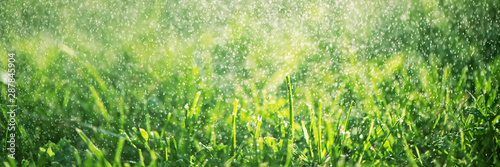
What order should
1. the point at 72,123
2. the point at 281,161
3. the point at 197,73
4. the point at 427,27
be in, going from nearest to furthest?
the point at 281,161 < the point at 72,123 < the point at 197,73 < the point at 427,27

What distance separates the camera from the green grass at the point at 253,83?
75cm

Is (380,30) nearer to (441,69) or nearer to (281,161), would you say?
(441,69)

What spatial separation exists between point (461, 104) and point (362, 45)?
0.45 meters

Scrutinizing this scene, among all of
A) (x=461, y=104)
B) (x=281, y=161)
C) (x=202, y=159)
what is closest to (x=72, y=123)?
(x=202, y=159)

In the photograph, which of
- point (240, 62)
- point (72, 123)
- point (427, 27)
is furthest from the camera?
point (427, 27)

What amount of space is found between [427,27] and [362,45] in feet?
0.87

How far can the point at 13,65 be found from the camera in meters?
1.15

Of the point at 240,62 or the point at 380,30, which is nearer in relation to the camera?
the point at 240,62

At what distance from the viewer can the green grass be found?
753 mm

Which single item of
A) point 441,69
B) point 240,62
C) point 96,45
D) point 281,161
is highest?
point 96,45

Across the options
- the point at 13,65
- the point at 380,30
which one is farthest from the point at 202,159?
the point at 380,30

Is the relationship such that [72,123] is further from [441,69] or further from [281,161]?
[441,69]

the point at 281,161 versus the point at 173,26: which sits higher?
the point at 173,26

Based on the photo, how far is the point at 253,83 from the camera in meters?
Result: 1.09
